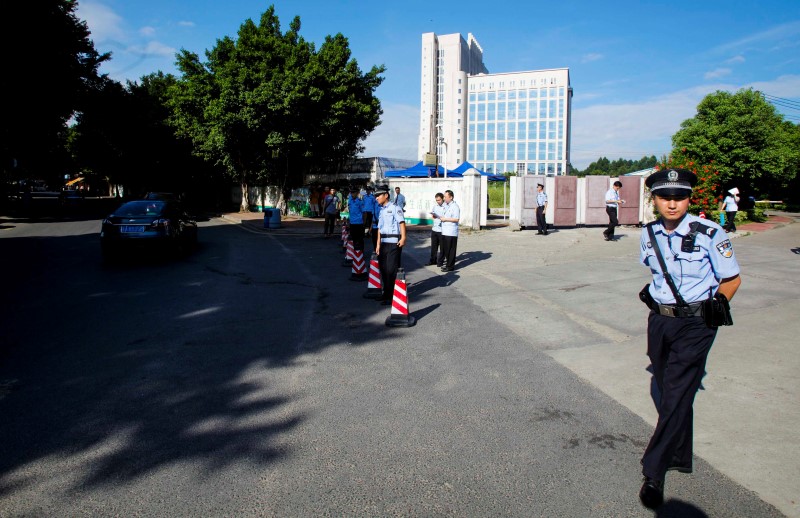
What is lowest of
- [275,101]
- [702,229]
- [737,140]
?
[702,229]

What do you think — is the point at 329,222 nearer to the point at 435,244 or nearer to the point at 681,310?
the point at 435,244

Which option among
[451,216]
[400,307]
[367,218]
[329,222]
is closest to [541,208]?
[367,218]

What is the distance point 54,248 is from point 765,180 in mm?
30842

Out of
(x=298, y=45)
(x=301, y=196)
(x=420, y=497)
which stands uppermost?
(x=298, y=45)

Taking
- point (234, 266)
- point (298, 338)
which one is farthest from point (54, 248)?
point (298, 338)

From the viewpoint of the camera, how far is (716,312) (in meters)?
3.23

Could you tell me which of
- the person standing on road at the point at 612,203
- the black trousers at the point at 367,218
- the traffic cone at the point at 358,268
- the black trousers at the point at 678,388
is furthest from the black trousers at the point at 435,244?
the black trousers at the point at 678,388

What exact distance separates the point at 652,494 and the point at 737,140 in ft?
89.2

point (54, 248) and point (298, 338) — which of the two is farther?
point (54, 248)

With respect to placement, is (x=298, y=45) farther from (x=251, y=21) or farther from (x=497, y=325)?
(x=497, y=325)

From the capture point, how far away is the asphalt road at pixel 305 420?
3264 mm

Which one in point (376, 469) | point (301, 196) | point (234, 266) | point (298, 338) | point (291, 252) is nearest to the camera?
point (376, 469)

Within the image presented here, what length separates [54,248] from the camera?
1570 cm

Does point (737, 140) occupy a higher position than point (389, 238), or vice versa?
point (737, 140)
